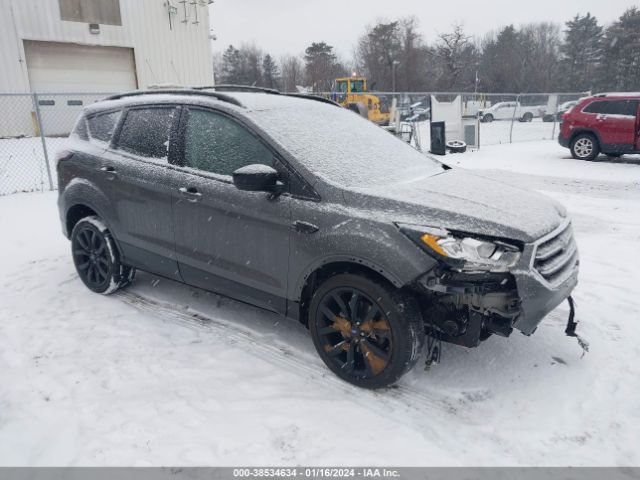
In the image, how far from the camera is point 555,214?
3.06 metres

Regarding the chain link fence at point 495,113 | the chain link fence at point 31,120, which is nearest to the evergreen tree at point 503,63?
the chain link fence at point 495,113

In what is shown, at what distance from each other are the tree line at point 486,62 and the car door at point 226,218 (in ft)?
135

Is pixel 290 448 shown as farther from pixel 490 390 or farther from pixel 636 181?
pixel 636 181

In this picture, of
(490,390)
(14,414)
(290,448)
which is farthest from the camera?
(490,390)

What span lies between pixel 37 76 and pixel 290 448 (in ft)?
68.7

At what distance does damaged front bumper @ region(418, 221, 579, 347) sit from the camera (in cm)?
254

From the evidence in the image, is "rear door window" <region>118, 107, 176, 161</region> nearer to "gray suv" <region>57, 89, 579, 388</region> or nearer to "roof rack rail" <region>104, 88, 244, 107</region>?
"gray suv" <region>57, 89, 579, 388</region>

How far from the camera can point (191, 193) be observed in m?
3.47

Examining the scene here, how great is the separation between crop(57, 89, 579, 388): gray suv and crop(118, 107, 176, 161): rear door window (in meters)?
0.01

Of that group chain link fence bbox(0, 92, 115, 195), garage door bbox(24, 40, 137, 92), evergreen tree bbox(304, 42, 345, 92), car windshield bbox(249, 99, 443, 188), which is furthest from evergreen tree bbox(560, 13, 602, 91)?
car windshield bbox(249, 99, 443, 188)

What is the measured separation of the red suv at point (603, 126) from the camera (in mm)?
11656

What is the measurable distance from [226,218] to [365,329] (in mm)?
1273
